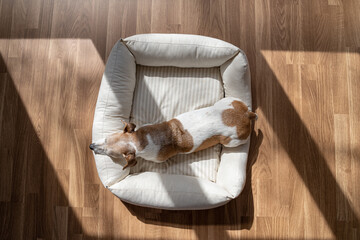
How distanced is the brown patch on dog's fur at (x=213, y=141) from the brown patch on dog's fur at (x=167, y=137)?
82 millimetres

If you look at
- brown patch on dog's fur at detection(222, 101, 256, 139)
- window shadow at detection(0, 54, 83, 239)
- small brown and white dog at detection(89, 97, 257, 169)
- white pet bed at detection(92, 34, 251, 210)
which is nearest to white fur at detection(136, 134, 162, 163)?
small brown and white dog at detection(89, 97, 257, 169)

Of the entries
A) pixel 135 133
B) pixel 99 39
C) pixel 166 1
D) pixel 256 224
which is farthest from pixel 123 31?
pixel 256 224

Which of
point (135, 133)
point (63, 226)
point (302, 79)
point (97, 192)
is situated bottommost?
point (63, 226)

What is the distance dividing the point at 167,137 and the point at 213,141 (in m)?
0.32

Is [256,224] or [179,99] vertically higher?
[179,99]

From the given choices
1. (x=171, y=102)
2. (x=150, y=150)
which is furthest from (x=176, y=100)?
(x=150, y=150)

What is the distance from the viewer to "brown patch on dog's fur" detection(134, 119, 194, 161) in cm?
185

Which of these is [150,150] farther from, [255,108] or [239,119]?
[255,108]

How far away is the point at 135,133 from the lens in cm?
185

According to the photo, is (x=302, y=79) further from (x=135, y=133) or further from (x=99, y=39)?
(x=99, y=39)

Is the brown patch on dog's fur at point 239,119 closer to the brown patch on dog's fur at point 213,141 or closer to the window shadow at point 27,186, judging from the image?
the brown patch on dog's fur at point 213,141

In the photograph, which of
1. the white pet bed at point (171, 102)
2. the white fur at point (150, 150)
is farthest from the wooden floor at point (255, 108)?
the white fur at point (150, 150)

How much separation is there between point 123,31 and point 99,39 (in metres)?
0.20

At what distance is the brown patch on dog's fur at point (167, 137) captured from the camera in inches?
72.7
